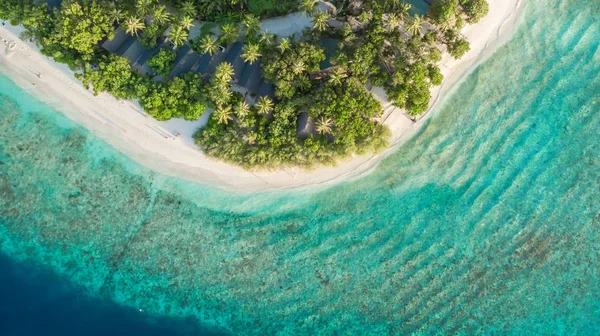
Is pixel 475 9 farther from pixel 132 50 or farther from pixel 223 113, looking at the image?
pixel 132 50

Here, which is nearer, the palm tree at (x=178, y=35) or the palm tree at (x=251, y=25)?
the palm tree at (x=178, y=35)

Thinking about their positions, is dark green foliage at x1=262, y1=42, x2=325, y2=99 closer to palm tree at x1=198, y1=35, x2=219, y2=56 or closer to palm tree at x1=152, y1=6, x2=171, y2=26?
palm tree at x1=198, y1=35, x2=219, y2=56

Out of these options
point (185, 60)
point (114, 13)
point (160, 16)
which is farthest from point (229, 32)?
point (114, 13)

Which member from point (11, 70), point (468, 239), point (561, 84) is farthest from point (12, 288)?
point (561, 84)

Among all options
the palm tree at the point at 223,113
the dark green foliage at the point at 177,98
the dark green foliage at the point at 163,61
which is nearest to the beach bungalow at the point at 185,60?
the dark green foliage at the point at 163,61

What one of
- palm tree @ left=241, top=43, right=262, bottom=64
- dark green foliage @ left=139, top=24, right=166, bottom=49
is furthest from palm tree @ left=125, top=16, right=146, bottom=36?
palm tree @ left=241, top=43, right=262, bottom=64

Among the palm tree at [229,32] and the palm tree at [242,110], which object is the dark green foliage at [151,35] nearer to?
the palm tree at [229,32]
